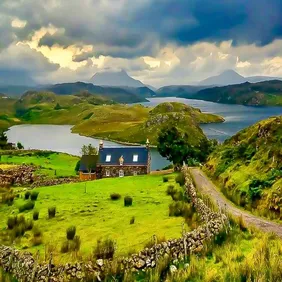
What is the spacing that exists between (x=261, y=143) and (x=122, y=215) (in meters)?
13.4

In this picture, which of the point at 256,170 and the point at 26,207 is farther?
the point at 256,170

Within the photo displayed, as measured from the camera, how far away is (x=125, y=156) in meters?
54.7

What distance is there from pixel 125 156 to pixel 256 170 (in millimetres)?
31840

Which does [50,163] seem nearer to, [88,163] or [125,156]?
[88,163]

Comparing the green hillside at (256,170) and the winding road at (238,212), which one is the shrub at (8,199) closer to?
the winding road at (238,212)

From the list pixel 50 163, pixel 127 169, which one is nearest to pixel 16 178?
pixel 127 169

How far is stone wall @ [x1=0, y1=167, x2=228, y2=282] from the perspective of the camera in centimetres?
1119

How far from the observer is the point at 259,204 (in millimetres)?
19109

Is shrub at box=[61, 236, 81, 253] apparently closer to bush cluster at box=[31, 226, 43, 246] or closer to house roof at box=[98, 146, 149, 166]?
bush cluster at box=[31, 226, 43, 246]

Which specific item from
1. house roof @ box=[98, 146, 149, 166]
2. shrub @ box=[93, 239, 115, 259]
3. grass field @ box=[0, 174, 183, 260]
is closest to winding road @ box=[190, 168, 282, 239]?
grass field @ box=[0, 174, 183, 260]

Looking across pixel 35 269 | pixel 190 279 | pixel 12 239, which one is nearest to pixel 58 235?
pixel 12 239

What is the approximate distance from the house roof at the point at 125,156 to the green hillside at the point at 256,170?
1990 cm

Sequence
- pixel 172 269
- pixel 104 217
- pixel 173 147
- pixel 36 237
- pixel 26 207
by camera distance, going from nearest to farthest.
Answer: pixel 172 269 → pixel 36 237 → pixel 104 217 → pixel 26 207 → pixel 173 147

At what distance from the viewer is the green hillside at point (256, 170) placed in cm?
1889
